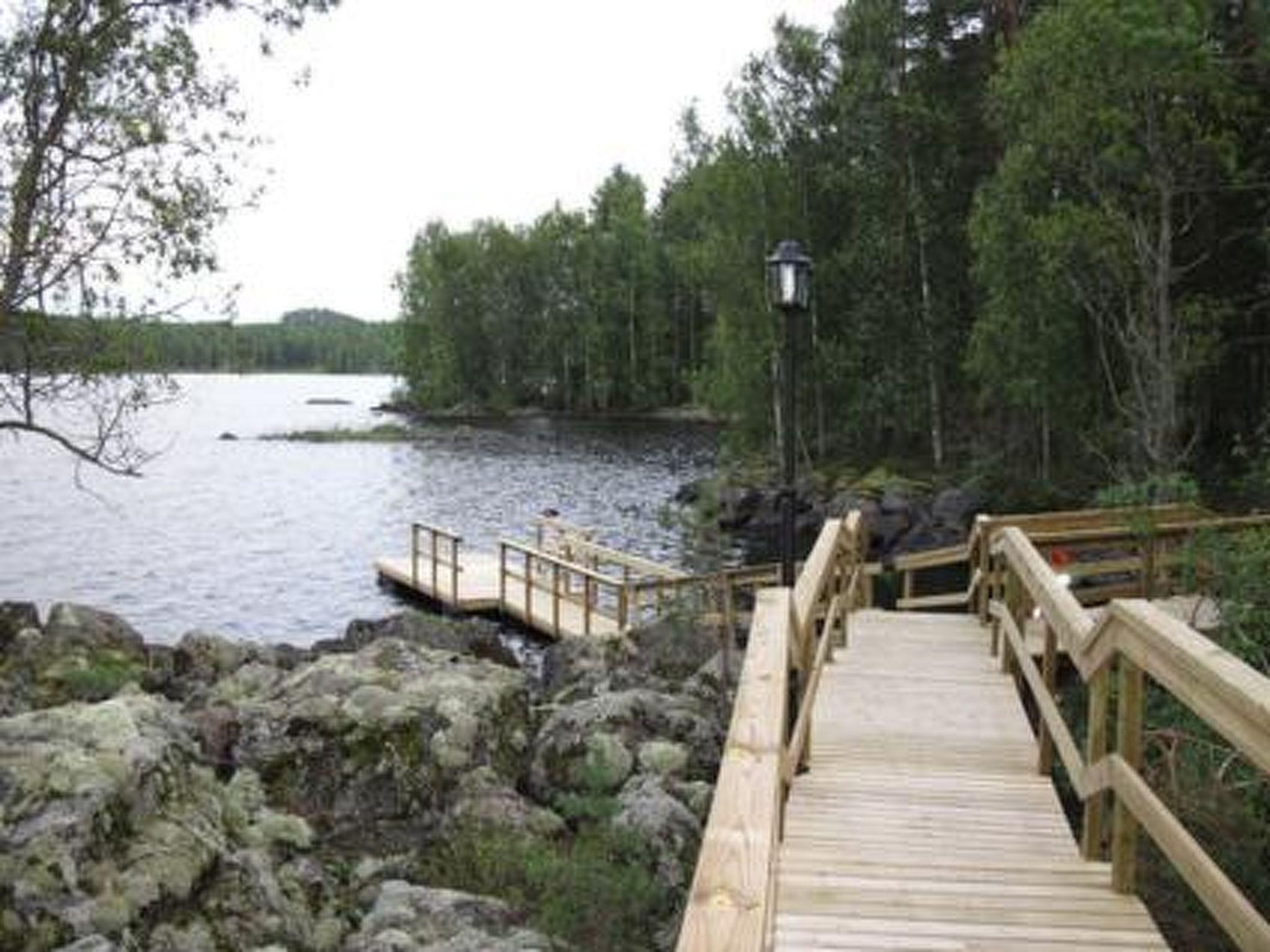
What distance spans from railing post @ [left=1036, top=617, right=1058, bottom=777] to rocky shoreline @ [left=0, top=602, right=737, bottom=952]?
2.07m

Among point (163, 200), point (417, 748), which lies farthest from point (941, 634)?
point (163, 200)

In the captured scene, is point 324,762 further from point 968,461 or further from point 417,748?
point 968,461

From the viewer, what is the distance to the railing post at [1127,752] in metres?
4.17

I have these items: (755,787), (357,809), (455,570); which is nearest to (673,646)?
(357,809)

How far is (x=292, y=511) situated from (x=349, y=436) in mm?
29062

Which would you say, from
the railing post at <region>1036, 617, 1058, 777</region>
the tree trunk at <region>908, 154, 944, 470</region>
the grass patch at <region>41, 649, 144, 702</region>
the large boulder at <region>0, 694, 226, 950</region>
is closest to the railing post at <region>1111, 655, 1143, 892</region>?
the railing post at <region>1036, 617, 1058, 777</region>

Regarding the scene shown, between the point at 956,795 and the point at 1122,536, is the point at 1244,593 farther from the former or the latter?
the point at 956,795

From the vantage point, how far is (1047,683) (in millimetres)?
6008

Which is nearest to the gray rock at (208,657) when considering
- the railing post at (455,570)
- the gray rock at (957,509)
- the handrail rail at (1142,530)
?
the railing post at (455,570)

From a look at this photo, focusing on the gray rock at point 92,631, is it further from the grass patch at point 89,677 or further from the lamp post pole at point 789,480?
the lamp post pole at point 789,480

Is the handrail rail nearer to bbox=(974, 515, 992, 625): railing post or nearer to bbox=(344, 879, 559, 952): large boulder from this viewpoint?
bbox=(974, 515, 992, 625): railing post

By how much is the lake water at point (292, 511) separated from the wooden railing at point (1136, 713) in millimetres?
10887

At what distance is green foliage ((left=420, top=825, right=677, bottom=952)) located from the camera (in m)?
6.32

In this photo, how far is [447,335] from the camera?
79.4 metres
